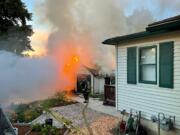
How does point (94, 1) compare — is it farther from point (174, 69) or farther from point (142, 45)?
point (174, 69)

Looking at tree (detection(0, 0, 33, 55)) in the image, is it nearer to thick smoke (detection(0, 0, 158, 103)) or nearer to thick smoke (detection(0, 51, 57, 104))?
thick smoke (detection(0, 0, 158, 103))

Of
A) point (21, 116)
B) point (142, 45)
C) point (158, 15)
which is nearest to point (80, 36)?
point (158, 15)

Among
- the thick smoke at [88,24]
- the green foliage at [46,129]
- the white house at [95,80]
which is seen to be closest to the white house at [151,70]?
the green foliage at [46,129]

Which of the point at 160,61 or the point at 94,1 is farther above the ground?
the point at 94,1

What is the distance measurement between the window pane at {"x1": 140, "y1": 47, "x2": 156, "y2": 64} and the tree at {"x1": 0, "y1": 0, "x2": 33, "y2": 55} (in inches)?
398

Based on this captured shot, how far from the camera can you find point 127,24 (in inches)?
818

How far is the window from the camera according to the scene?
24.8 ft

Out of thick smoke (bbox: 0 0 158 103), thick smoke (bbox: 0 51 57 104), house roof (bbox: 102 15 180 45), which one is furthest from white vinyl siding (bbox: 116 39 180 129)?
thick smoke (bbox: 0 0 158 103)

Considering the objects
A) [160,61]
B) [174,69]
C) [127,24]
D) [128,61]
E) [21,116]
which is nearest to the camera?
[174,69]

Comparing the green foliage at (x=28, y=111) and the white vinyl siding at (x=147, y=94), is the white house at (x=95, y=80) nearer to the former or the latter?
the green foliage at (x=28, y=111)

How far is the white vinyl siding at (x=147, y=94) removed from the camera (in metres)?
6.69

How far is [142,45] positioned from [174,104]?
2118 mm

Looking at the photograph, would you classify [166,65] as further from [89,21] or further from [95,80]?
[89,21]

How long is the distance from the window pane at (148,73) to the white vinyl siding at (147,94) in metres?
0.21
